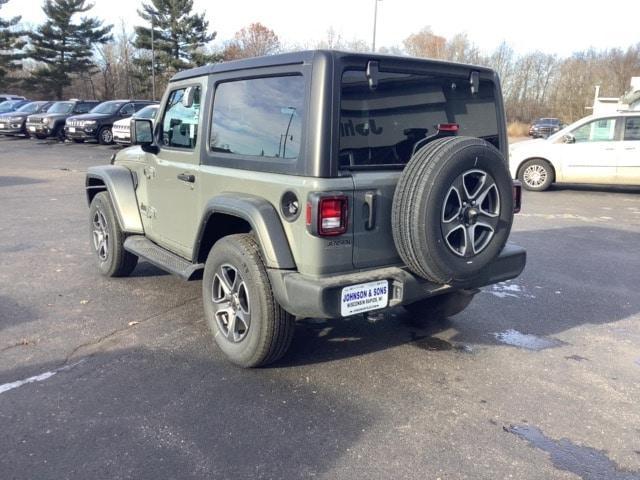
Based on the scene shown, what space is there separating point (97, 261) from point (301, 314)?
338cm

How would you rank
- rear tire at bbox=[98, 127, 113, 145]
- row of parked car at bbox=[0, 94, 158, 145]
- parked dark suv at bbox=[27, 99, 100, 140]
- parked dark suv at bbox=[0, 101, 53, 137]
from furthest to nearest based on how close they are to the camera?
parked dark suv at bbox=[0, 101, 53, 137] < parked dark suv at bbox=[27, 99, 100, 140] < rear tire at bbox=[98, 127, 113, 145] < row of parked car at bbox=[0, 94, 158, 145]

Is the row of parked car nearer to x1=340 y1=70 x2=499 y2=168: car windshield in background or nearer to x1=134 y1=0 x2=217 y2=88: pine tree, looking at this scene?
x1=340 y1=70 x2=499 y2=168: car windshield in background

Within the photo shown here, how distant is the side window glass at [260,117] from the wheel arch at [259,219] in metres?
0.32

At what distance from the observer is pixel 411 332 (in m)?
4.52

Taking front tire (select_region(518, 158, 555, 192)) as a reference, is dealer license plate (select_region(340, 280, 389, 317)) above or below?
below

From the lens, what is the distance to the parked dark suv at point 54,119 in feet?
76.3

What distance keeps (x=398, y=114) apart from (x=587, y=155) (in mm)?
10228

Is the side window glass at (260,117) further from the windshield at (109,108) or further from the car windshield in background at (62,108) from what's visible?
the car windshield in background at (62,108)

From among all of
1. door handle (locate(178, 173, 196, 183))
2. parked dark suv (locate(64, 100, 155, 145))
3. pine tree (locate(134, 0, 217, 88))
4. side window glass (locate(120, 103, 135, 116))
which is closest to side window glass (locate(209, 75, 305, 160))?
door handle (locate(178, 173, 196, 183))

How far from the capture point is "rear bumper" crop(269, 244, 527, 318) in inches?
127

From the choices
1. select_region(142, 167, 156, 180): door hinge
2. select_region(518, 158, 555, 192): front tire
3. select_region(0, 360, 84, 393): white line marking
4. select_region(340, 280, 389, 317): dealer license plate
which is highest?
select_region(142, 167, 156, 180): door hinge

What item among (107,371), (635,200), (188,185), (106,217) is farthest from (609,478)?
(635,200)

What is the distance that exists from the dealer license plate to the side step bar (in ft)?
4.39

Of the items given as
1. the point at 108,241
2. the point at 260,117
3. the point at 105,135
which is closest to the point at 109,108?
the point at 105,135
